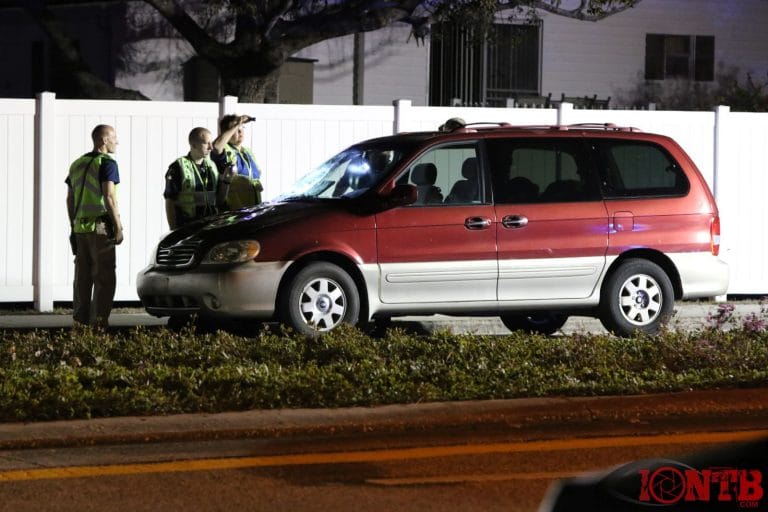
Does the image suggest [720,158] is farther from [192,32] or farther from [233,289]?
[192,32]

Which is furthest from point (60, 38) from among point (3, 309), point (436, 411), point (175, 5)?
point (436, 411)

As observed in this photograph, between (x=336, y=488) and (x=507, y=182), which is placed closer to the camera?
(x=336, y=488)

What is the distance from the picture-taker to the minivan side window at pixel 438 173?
1138 cm

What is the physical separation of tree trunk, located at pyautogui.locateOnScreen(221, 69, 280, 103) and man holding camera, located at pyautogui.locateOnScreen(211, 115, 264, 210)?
10.4 meters

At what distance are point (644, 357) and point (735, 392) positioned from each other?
117 centimetres

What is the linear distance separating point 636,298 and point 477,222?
59.8 inches

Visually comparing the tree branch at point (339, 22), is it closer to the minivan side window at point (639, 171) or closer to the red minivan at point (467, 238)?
the red minivan at point (467, 238)

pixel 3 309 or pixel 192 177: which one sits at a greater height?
pixel 192 177

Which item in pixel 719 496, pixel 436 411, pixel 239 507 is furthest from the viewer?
pixel 436 411

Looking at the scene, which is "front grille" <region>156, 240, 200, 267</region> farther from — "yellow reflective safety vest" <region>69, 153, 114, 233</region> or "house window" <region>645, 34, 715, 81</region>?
"house window" <region>645, 34, 715, 81</region>

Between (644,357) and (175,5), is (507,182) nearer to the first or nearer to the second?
(644,357)

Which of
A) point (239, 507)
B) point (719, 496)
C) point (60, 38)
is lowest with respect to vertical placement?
point (239, 507)

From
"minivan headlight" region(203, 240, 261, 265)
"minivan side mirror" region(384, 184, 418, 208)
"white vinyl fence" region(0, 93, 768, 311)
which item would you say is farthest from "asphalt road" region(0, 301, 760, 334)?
"minivan headlight" region(203, 240, 261, 265)

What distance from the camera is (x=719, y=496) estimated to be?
3225 mm
